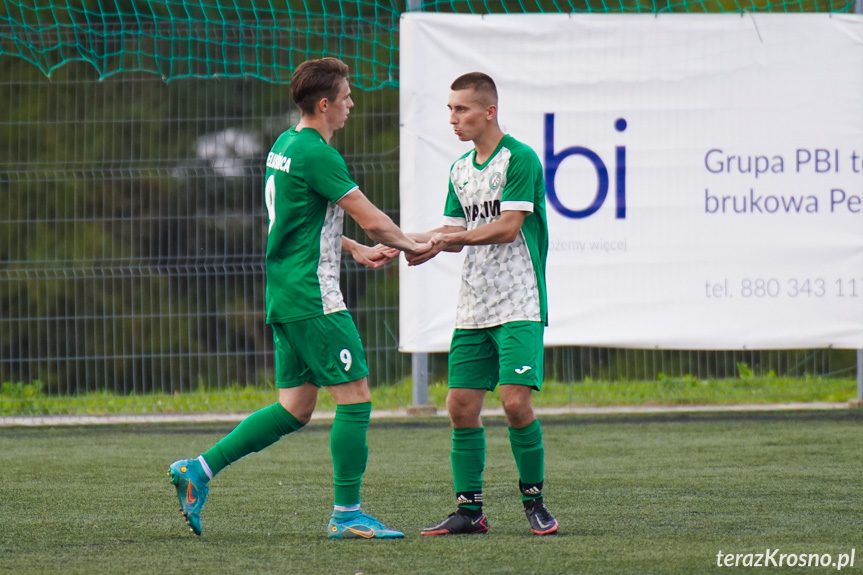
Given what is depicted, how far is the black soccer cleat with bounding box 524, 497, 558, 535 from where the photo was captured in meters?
4.45

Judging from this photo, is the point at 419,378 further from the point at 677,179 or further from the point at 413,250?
the point at 413,250

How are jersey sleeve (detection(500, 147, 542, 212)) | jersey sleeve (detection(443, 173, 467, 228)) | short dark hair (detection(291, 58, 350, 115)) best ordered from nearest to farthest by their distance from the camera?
1. short dark hair (detection(291, 58, 350, 115))
2. jersey sleeve (detection(500, 147, 542, 212))
3. jersey sleeve (detection(443, 173, 467, 228))

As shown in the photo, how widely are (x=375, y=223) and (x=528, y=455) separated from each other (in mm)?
1109

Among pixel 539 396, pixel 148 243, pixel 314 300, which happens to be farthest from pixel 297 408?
pixel 539 396

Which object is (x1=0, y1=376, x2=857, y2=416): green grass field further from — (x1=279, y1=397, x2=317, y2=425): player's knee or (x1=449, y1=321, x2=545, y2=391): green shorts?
(x1=279, y1=397, x2=317, y2=425): player's knee

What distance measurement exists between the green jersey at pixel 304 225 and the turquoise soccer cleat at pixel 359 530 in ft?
2.57

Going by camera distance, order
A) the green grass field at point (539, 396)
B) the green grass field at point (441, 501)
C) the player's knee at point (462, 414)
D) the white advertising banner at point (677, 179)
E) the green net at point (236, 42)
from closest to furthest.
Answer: the green grass field at point (441, 501)
the player's knee at point (462, 414)
the white advertising banner at point (677, 179)
the green net at point (236, 42)
the green grass field at point (539, 396)

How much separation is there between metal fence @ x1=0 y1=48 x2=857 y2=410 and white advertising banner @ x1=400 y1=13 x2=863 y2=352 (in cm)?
47

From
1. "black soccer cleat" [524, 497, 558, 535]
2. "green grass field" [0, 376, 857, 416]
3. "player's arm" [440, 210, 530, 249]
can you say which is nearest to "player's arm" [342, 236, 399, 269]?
"player's arm" [440, 210, 530, 249]

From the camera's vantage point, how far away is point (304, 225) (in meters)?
4.48

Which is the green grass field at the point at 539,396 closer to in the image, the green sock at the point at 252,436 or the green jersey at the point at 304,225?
the green sock at the point at 252,436

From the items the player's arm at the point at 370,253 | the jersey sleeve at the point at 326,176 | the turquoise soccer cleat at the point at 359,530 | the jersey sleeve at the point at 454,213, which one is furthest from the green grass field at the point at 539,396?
the jersey sleeve at the point at 326,176

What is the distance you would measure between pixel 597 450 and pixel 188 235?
403 cm

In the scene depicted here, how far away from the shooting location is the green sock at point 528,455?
4.66m
